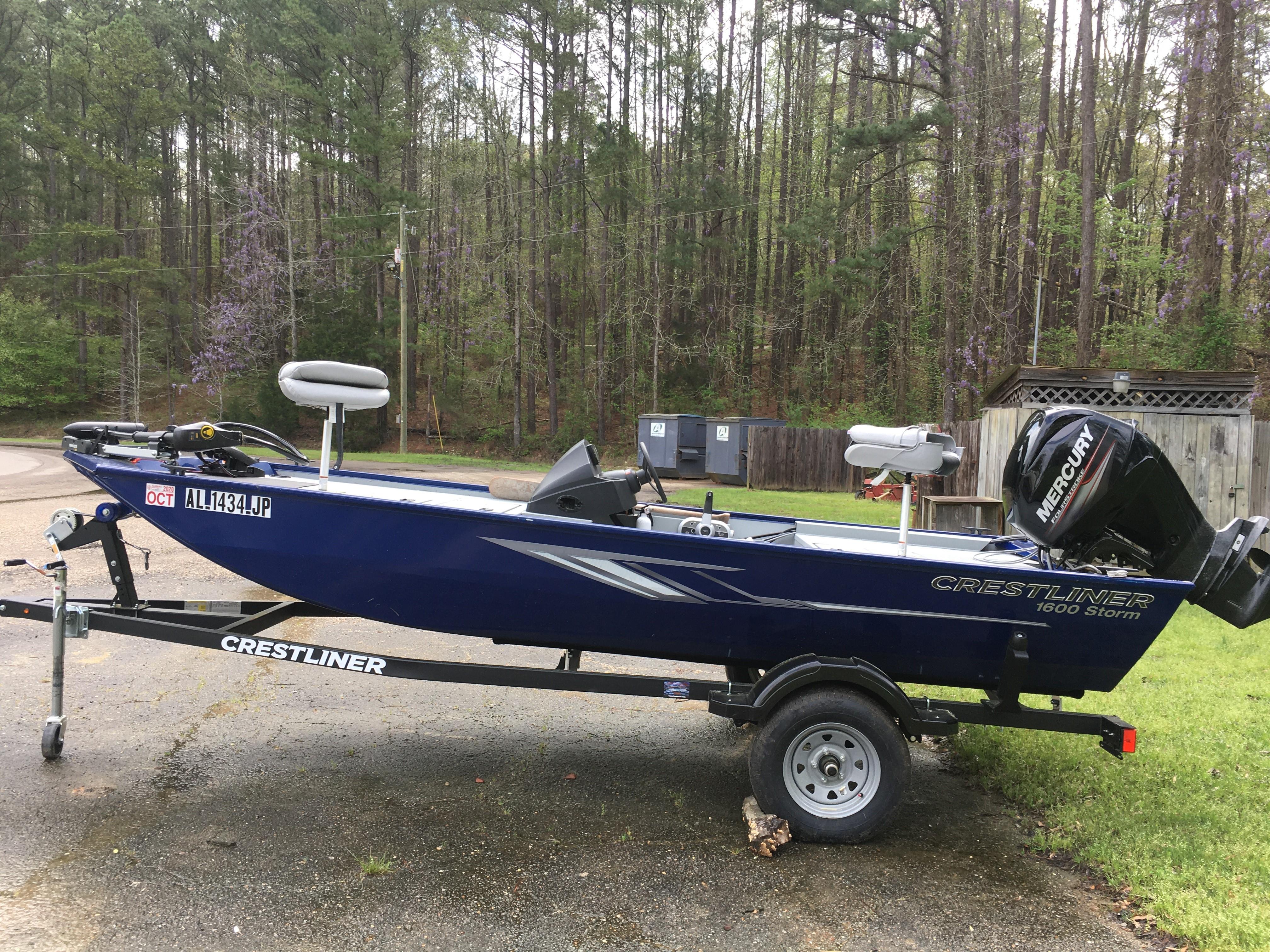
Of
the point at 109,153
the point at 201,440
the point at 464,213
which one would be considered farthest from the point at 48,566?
the point at 109,153

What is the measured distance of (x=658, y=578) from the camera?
11.8 ft

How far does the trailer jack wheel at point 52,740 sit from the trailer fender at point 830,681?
3.20m

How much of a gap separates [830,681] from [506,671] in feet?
4.76

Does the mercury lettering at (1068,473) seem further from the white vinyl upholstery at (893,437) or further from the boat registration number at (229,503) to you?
the boat registration number at (229,503)

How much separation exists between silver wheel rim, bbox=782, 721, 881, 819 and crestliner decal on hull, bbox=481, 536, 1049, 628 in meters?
0.54

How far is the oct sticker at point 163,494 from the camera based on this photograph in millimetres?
3807

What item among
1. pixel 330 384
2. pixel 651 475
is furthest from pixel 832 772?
pixel 330 384

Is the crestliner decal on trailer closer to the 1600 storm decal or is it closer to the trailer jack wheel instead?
the trailer jack wheel

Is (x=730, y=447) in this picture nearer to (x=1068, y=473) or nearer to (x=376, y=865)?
(x=1068, y=473)

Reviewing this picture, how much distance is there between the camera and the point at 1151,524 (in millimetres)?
3750

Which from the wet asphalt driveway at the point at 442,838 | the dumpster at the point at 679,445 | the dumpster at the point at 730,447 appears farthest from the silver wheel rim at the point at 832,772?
the dumpster at the point at 679,445

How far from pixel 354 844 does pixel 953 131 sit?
27.2 metres

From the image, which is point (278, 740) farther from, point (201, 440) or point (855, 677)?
point (855, 677)

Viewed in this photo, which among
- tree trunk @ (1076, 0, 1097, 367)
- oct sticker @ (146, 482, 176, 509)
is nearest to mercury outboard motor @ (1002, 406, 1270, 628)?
oct sticker @ (146, 482, 176, 509)
